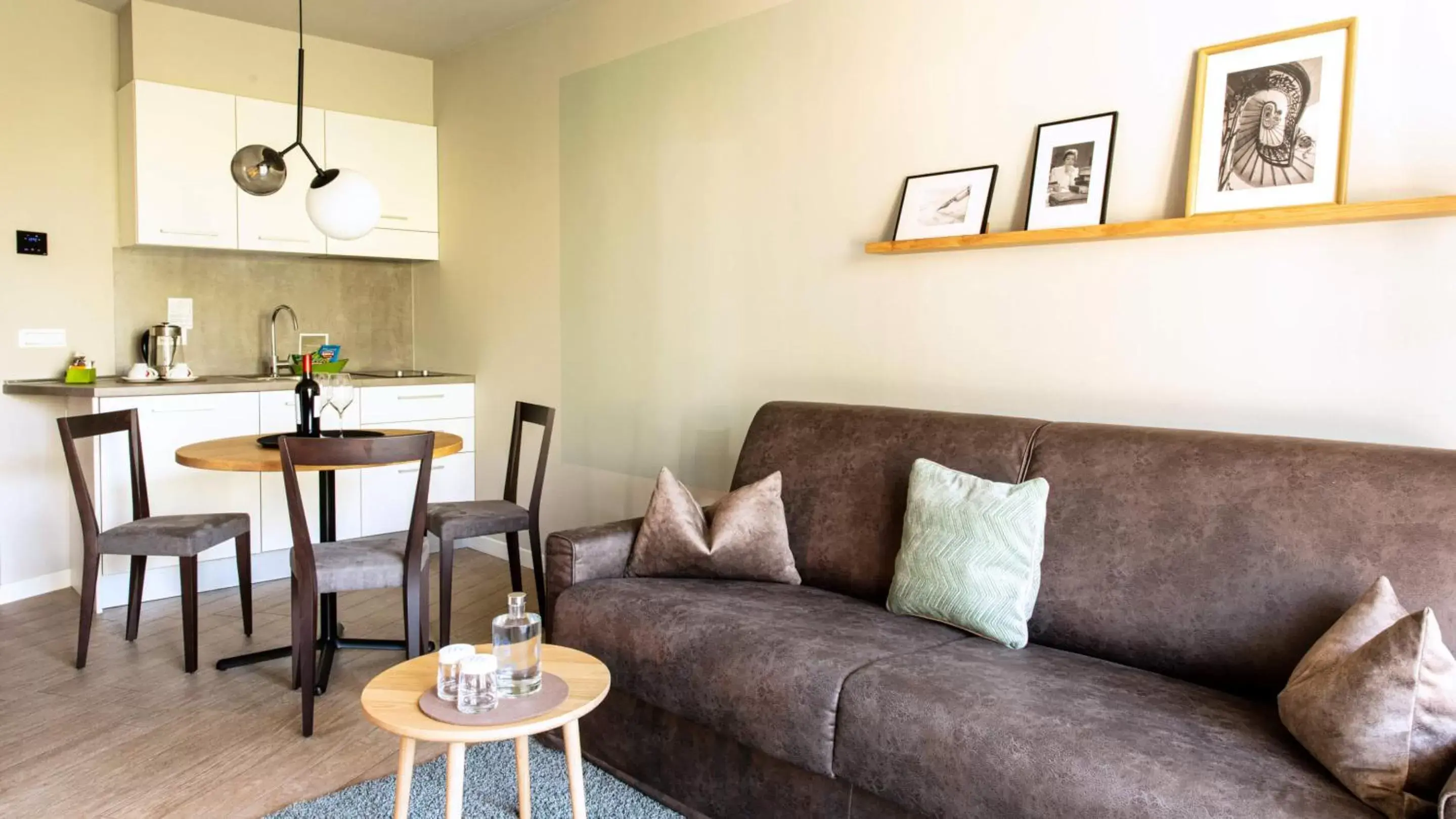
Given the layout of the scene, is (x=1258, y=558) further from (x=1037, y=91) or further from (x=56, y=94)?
(x=56, y=94)

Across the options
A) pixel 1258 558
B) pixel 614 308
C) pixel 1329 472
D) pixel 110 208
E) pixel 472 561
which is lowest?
pixel 472 561

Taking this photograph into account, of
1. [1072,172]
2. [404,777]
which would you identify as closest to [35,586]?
[404,777]

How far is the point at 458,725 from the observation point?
159 centimetres

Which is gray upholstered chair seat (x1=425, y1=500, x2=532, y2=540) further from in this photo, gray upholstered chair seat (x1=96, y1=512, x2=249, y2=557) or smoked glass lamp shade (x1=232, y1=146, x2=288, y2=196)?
smoked glass lamp shade (x1=232, y1=146, x2=288, y2=196)

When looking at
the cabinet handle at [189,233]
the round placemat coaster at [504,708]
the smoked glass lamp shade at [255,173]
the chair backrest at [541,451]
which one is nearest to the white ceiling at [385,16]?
the smoked glass lamp shade at [255,173]

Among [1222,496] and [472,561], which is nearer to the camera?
[1222,496]

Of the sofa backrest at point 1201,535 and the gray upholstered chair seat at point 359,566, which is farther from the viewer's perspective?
the gray upholstered chair seat at point 359,566

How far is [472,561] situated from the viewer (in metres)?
4.69

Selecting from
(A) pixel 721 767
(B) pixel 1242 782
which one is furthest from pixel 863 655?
(B) pixel 1242 782

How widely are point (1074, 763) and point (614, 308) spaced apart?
2841mm

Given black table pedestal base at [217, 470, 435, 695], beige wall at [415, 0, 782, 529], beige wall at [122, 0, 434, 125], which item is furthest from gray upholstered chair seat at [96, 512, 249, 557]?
beige wall at [122, 0, 434, 125]

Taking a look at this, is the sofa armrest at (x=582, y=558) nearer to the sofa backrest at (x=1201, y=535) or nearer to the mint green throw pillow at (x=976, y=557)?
the sofa backrest at (x=1201, y=535)

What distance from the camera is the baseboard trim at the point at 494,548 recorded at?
455 centimetres

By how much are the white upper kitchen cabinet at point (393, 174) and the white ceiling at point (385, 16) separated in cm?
41
